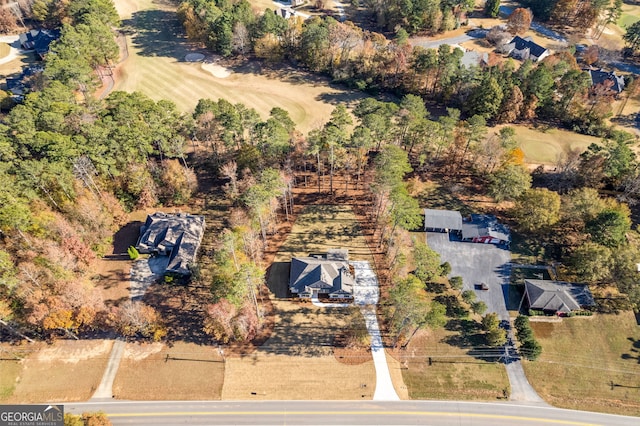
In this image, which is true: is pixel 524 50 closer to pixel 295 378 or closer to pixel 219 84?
pixel 219 84

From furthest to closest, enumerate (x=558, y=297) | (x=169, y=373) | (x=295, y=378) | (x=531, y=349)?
(x=558, y=297)
(x=531, y=349)
(x=169, y=373)
(x=295, y=378)

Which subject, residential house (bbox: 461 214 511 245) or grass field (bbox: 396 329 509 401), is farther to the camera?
residential house (bbox: 461 214 511 245)

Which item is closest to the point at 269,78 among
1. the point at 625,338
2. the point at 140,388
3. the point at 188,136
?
the point at 188,136

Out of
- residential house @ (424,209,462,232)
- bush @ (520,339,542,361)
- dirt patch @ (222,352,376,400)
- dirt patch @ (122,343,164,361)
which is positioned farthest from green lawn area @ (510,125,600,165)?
dirt patch @ (122,343,164,361)

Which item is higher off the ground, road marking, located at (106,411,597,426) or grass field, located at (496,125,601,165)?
grass field, located at (496,125,601,165)

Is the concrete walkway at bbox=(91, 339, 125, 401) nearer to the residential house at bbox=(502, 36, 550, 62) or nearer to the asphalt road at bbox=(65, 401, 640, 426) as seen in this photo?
the asphalt road at bbox=(65, 401, 640, 426)

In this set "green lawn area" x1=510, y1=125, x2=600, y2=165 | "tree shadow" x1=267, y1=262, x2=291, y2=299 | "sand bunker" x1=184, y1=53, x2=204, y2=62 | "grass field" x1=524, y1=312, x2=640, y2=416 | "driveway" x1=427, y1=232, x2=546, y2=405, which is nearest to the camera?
"grass field" x1=524, y1=312, x2=640, y2=416

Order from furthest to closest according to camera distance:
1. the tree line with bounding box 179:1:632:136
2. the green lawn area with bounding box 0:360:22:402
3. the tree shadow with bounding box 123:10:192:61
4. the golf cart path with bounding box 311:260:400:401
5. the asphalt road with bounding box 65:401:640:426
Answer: the tree shadow with bounding box 123:10:192:61, the tree line with bounding box 179:1:632:136, the golf cart path with bounding box 311:260:400:401, the green lawn area with bounding box 0:360:22:402, the asphalt road with bounding box 65:401:640:426

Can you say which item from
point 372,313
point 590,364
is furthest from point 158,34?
point 590,364
